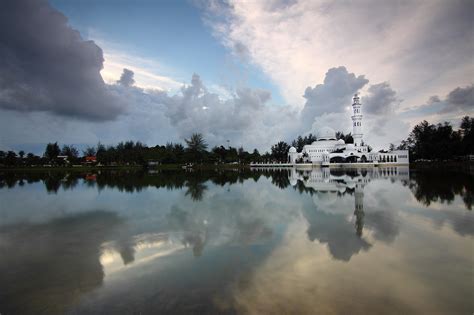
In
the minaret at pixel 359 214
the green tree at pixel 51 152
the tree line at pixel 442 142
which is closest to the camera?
the minaret at pixel 359 214

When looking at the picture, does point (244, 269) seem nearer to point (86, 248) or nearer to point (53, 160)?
point (86, 248)

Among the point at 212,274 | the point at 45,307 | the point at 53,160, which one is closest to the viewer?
the point at 45,307

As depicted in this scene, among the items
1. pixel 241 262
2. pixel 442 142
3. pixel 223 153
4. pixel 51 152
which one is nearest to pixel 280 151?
pixel 223 153

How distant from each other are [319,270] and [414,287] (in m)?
1.71

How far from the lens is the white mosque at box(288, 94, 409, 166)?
256 feet

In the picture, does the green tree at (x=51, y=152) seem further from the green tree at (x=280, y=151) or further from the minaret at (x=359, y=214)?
the minaret at (x=359, y=214)

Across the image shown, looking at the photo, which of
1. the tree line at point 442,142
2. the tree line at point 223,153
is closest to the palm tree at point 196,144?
the tree line at point 223,153

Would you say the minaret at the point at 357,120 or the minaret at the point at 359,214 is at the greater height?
the minaret at the point at 357,120

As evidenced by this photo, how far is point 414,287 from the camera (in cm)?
538

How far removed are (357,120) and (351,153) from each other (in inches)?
417

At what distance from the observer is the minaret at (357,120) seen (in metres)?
81.4

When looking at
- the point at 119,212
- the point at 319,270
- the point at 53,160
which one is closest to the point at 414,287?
the point at 319,270

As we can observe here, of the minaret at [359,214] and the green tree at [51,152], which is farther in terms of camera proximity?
the green tree at [51,152]

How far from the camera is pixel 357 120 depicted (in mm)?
82500
